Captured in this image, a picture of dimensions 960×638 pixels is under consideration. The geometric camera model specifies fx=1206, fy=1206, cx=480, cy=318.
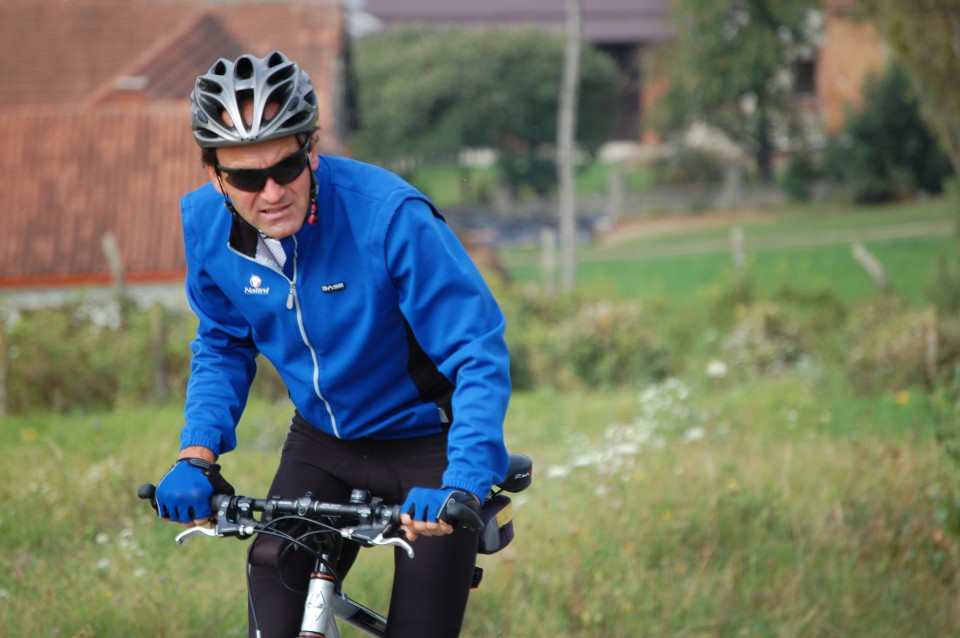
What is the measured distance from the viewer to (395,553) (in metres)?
3.20

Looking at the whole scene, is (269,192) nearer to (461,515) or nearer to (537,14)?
(461,515)

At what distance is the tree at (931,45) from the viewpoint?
10.9 meters

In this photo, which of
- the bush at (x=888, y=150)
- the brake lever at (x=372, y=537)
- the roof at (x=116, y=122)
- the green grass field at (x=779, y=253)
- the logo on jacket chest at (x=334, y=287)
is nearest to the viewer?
the brake lever at (x=372, y=537)

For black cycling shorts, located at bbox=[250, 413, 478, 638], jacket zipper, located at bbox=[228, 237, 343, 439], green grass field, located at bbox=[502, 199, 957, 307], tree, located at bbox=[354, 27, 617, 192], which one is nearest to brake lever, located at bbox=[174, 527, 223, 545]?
black cycling shorts, located at bbox=[250, 413, 478, 638]

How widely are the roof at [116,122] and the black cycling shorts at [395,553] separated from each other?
740 inches

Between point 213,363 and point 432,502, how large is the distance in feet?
3.02

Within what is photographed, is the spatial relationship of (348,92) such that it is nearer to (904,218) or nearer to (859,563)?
(904,218)

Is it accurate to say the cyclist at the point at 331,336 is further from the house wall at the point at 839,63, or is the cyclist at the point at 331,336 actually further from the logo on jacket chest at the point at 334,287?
the house wall at the point at 839,63

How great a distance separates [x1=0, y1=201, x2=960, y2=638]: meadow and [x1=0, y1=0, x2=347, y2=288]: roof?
15.0m

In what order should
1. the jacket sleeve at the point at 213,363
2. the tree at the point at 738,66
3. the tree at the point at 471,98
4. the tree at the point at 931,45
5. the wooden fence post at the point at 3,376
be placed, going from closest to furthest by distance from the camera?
the jacket sleeve at the point at 213,363, the wooden fence post at the point at 3,376, the tree at the point at 931,45, the tree at the point at 738,66, the tree at the point at 471,98

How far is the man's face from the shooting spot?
9.59ft

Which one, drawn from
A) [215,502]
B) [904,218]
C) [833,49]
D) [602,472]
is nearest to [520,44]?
[833,49]

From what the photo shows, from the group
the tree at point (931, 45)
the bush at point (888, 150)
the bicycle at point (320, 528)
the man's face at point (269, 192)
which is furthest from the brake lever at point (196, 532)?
the bush at point (888, 150)

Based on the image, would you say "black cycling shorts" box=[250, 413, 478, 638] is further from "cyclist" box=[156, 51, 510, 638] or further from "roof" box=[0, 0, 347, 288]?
"roof" box=[0, 0, 347, 288]
